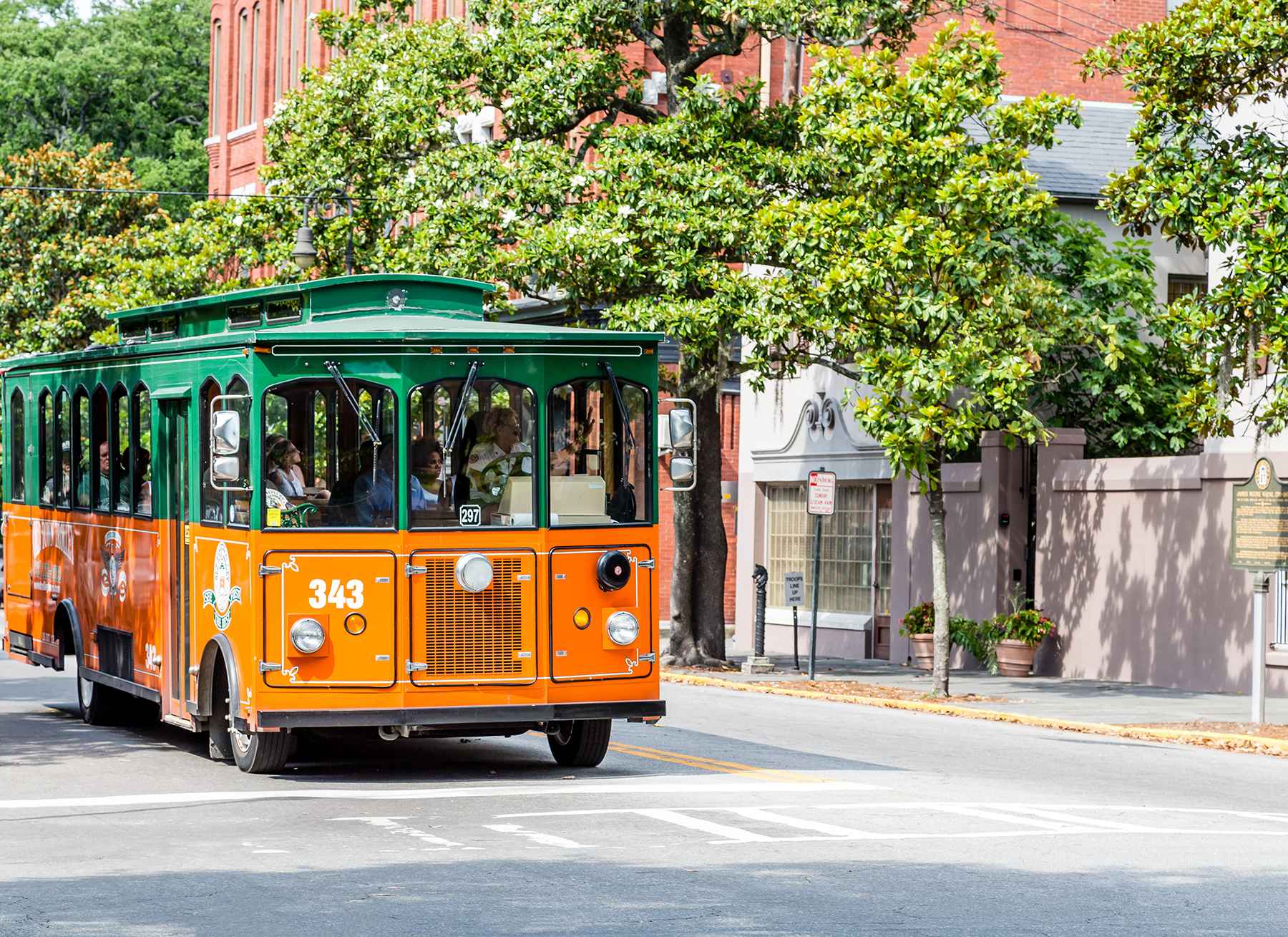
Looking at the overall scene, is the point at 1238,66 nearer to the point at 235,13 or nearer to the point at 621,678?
the point at 621,678

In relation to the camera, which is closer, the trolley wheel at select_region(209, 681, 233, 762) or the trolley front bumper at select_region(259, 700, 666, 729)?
the trolley front bumper at select_region(259, 700, 666, 729)

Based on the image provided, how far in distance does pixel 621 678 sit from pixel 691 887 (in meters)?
4.59

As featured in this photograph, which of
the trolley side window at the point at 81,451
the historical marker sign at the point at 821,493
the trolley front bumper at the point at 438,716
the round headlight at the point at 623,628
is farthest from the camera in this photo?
the historical marker sign at the point at 821,493

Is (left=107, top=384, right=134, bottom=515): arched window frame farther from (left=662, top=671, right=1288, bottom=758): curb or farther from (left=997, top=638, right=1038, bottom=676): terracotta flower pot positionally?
(left=997, top=638, right=1038, bottom=676): terracotta flower pot

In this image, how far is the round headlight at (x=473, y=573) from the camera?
46.2ft

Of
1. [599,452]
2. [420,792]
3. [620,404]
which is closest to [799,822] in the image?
[420,792]

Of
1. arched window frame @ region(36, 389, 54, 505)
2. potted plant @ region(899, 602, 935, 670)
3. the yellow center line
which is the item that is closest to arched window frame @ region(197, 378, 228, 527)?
the yellow center line

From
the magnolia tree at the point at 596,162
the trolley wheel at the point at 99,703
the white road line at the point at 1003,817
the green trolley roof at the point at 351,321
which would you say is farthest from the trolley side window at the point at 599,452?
the magnolia tree at the point at 596,162

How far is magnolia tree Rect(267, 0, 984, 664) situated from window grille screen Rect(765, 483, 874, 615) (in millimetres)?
3759

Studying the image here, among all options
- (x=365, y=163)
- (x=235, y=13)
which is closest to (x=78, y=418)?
(x=365, y=163)

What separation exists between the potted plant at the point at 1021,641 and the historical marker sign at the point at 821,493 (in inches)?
122

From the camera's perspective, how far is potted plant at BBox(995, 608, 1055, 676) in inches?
1088

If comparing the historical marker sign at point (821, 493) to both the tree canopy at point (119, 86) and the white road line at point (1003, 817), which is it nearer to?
the white road line at point (1003, 817)

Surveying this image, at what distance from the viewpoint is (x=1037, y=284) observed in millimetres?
25625
